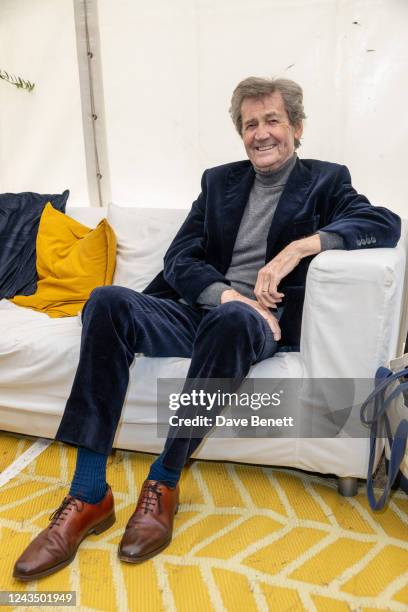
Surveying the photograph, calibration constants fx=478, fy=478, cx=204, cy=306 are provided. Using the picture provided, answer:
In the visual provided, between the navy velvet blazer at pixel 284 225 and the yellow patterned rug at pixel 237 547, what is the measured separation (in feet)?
1.51

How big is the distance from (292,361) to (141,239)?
3.07 feet

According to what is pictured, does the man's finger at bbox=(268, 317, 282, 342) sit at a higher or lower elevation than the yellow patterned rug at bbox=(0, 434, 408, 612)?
higher

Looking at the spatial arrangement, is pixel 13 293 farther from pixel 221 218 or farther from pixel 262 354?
pixel 262 354

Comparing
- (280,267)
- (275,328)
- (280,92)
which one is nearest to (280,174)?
(280,92)

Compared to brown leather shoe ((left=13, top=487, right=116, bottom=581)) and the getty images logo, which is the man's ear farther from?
brown leather shoe ((left=13, top=487, right=116, bottom=581))

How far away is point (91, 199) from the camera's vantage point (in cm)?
Result: 244

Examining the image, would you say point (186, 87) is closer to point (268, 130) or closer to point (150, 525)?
point (268, 130)

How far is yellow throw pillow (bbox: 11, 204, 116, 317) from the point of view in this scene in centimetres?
192

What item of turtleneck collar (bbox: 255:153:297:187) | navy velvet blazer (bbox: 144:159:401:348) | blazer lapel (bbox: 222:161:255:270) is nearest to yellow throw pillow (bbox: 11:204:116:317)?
navy velvet blazer (bbox: 144:159:401:348)

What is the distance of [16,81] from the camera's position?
2.41 m

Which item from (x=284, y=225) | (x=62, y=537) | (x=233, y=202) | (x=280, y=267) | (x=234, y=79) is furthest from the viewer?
(x=234, y=79)

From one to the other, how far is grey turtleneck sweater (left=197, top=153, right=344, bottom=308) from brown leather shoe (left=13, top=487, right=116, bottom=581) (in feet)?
2.42

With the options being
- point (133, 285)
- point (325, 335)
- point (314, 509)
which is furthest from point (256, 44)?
point (314, 509)

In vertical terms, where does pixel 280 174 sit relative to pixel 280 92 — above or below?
below
